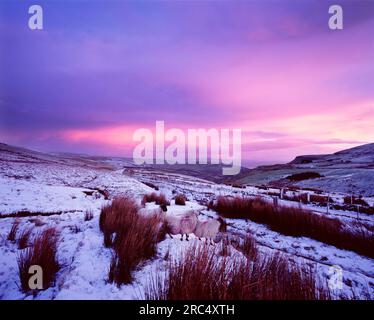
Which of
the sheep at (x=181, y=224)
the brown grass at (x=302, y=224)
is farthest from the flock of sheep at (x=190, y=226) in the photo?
the brown grass at (x=302, y=224)


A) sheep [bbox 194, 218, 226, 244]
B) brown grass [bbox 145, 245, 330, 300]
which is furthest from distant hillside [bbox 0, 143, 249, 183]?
brown grass [bbox 145, 245, 330, 300]

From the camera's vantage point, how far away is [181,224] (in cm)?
556

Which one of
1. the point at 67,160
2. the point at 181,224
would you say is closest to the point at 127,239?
the point at 181,224

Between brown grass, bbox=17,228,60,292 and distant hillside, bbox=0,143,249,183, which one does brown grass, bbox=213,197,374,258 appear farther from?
distant hillside, bbox=0,143,249,183

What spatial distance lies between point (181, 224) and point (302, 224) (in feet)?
12.8

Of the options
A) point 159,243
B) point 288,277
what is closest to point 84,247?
point 159,243

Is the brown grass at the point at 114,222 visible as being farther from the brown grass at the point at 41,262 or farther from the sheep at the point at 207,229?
the sheep at the point at 207,229

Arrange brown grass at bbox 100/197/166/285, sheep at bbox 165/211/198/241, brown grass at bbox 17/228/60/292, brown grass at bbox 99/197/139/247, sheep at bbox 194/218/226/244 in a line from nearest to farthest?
1. brown grass at bbox 17/228/60/292
2. brown grass at bbox 100/197/166/285
3. brown grass at bbox 99/197/139/247
4. sheep at bbox 165/211/198/241
5. sheep at bbox 194/218/226/244

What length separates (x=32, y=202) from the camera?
8.04m

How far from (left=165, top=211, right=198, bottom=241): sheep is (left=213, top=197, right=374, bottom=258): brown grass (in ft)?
9.93

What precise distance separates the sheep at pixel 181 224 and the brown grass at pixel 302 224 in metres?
3.03

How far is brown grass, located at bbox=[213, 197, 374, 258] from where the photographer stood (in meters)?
5.64
